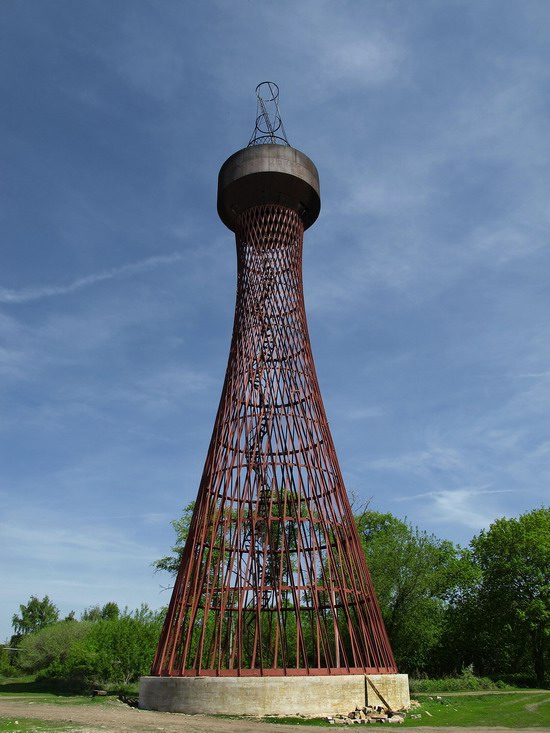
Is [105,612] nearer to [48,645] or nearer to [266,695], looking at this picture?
[48,645]

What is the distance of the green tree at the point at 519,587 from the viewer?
25.9 m

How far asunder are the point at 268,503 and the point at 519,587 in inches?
622

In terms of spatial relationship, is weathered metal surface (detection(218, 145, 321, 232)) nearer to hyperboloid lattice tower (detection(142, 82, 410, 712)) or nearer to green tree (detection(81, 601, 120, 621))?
hyperboloid lattice tower (detection(142, 82, 410, 712))

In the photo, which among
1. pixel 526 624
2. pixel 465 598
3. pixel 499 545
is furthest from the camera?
pixel 465 598

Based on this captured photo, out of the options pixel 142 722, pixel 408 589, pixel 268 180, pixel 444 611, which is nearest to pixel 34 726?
pixel 142 722

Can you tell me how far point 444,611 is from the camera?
31016mm

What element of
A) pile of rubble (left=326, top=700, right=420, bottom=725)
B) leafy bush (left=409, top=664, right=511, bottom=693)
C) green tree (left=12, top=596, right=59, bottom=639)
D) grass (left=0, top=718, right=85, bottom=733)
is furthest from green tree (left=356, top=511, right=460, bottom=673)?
green tree (left=12, top=596, right=59, bottom=639)

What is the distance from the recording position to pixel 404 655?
2911 centimetres

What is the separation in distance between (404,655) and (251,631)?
12735 mm

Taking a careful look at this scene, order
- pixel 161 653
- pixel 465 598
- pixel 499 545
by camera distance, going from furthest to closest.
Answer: pixel 465 598 → pixel 499 545 → pixel 161 653

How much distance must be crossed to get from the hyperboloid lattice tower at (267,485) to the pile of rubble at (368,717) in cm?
83

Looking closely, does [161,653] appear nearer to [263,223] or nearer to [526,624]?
[263,223]

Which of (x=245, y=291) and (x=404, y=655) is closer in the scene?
(x=245, y=291)

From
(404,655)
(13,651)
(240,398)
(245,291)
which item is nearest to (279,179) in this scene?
(245,291)
